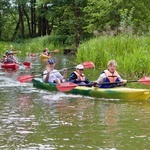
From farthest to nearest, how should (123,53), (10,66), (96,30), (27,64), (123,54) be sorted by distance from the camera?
(96,30)
(27,64)
(10,66)
(123,53)
(123,54)

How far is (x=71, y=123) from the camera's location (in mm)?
7742

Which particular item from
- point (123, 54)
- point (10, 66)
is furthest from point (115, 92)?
point (10, 66)

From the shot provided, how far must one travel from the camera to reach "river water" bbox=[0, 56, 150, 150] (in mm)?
6355

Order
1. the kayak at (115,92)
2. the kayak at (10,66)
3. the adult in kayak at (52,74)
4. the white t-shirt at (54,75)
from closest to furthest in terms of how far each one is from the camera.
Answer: the kayak at (115,92)
the adult in kayak at (52,74)
the white t-shirt at (54,75)
the kayak at (10,66)

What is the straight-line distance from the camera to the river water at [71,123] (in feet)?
20.9

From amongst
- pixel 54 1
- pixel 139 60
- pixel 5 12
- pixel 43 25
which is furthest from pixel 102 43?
pixel 5 12

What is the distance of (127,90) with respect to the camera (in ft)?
33.6

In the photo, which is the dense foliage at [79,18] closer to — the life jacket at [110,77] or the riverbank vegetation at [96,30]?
the riverbank vegetation at [96,30]

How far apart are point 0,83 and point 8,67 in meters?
5.29

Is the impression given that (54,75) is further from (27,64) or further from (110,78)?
(27,64)

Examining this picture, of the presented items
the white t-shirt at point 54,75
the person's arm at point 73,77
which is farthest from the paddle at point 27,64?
the person's arm at point 73,77

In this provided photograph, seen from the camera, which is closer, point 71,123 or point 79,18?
point 71,123

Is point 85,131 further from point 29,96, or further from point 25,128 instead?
point 29,96

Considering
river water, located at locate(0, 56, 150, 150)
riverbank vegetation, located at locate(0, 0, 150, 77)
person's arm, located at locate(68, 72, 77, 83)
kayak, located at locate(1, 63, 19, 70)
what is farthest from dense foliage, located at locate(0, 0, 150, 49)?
river water, located at locate(0, 56, 150, 150)
